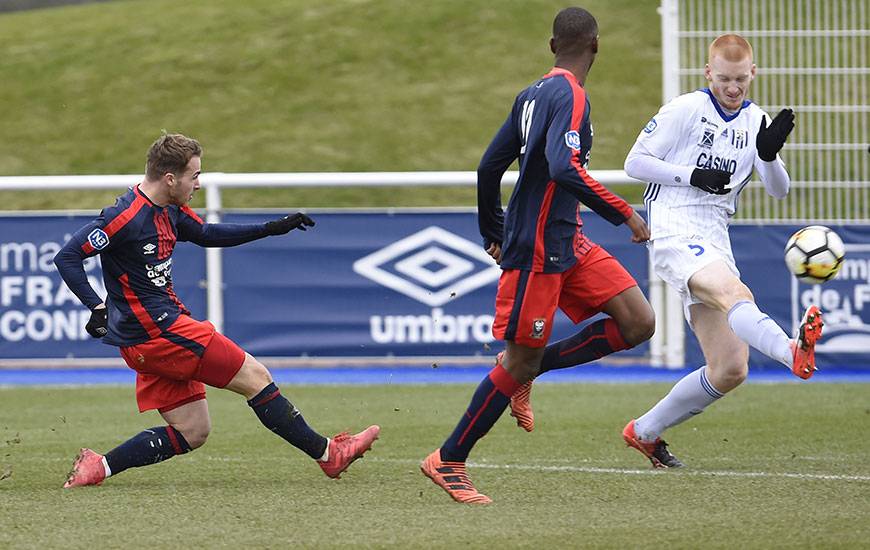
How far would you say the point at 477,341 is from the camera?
12.3 metres

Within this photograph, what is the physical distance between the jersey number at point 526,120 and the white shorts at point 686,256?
102 cm

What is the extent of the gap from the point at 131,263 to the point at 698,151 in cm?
268

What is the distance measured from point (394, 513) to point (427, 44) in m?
20.9

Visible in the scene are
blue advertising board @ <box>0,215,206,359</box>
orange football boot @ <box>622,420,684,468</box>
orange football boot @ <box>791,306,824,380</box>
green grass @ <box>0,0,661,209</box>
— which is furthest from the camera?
green grass @ <box>0,0,661,209</box>

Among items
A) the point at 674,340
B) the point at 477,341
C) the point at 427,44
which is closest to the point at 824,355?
the point at 674,340

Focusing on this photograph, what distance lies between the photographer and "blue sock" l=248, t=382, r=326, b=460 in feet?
21.1

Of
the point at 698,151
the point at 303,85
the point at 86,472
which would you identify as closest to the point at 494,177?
the point at 698,151

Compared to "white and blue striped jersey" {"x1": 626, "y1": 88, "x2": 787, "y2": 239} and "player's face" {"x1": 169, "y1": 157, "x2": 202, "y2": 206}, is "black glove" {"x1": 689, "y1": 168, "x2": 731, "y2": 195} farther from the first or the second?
"player's face" {"x1": 169, "y1": 157, "x2": 202, "y2": 206}

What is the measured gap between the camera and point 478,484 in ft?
21.2

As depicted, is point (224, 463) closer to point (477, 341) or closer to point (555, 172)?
point (555, 172)

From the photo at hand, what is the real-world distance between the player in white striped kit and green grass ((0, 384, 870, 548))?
0.57 meters

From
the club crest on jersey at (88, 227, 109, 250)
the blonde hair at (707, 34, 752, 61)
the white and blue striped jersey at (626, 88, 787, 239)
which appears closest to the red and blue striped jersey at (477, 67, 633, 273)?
the white and blue striped jersey at (626, 88, 787, 239)

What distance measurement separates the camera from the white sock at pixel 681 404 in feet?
21.7

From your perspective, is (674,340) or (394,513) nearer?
(394,513)
